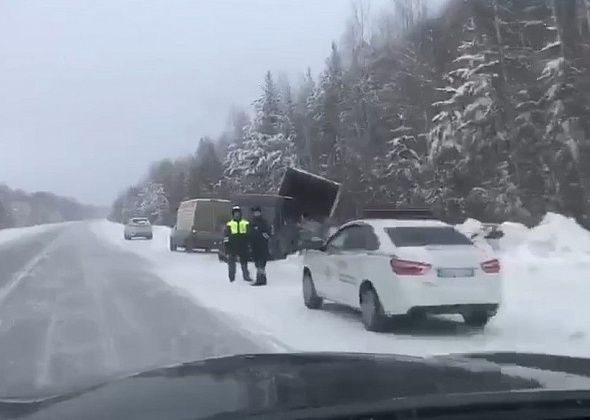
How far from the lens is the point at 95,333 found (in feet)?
39.0

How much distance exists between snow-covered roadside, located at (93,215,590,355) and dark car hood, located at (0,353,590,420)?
4.98 meters

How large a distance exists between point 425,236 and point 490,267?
100 centimetres

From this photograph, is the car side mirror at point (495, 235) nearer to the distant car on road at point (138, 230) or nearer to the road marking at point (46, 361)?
the road marking at point (46, 361)

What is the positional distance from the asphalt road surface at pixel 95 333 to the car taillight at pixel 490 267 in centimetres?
305

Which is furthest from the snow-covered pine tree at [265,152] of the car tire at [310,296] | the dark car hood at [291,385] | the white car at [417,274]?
the dark car hood at [291,385]

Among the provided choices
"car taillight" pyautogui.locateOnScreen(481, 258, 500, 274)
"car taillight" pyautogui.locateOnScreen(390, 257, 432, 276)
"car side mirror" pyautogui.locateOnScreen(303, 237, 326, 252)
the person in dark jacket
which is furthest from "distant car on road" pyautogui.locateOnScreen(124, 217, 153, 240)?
"car taillight" pyautogui.locateOnScreen(481, 258, 500, 274)

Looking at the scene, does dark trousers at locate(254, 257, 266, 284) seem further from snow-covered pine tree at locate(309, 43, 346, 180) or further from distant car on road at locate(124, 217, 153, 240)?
distant car on road at locate(124, 217, 153, 240)

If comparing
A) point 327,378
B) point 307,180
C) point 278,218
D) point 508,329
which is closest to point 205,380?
point 327,378

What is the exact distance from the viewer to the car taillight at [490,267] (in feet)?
35.8

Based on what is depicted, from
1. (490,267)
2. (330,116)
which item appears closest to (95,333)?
(490,267)

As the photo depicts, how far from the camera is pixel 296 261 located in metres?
27.3

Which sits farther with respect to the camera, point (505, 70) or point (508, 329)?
point (505, 70)

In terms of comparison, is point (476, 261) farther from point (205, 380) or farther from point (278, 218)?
point (278, 218)

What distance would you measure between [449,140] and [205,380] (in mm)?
36216
